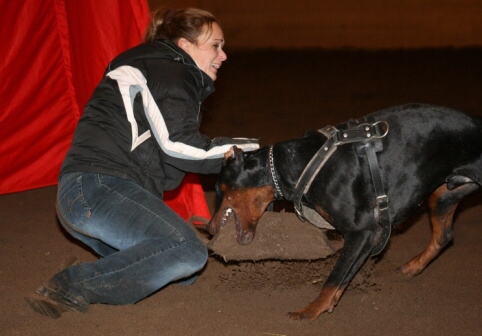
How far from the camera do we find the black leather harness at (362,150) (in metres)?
3.45

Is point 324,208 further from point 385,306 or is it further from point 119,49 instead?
point 119,49

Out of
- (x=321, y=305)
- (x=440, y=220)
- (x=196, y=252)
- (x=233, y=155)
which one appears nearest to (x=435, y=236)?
(x=440, y=220)

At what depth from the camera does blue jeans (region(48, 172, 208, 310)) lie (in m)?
3.38

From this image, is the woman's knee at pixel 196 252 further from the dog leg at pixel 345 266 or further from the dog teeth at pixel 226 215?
the dog leg at pixel 345 266

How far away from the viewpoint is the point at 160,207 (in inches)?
137

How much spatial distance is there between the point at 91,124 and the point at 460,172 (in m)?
2.00

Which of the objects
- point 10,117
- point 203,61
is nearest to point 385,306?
point 203,61

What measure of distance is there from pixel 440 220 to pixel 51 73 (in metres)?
3.20

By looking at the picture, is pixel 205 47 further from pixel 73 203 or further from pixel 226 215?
pixel 73 203

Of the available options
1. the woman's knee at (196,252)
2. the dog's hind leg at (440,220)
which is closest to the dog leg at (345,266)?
the woman's knee at (196,252)

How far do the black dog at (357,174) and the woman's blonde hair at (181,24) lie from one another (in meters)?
0.69

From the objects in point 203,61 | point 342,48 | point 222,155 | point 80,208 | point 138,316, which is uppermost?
point 203,61

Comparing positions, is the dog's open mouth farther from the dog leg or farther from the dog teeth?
the dog leg

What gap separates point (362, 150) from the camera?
346 cm
